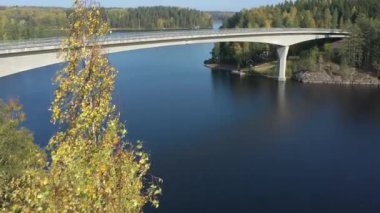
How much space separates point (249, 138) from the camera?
30.5m

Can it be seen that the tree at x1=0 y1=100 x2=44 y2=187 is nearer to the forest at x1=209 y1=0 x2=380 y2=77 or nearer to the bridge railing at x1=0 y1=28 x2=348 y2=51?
the bridge railing at x1=0 y1=28 x2=348 y2=51

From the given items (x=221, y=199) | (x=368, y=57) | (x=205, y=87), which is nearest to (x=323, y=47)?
(x=368, y=57)

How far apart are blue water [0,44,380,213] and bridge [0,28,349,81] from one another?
438 cm

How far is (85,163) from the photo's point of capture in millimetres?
4730

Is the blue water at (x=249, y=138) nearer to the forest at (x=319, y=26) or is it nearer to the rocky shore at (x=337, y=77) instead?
the rocky shore at (x=337, y=77)

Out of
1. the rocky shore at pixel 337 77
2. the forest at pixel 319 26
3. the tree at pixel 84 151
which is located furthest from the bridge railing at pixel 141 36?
the rocky shore at pixel 337 77

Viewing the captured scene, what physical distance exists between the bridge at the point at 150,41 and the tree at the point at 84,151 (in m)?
0.64

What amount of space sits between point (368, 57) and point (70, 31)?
53.4 meters

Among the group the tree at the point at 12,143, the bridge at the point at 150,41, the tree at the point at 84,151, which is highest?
the tree at the point at 84,151

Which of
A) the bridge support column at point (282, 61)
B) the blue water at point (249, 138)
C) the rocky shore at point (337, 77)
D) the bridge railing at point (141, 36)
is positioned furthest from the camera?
the bridge support column at point (282, 61)

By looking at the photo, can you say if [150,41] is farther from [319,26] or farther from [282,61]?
[319,26]

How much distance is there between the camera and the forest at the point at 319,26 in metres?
53.8

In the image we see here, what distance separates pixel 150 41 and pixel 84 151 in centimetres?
3363

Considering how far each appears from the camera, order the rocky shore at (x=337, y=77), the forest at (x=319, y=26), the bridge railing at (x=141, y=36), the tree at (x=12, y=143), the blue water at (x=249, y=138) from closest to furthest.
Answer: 1. the tree at (x=12, y=143)
2. the blue water at (x=249, y=138)
3. the bridge railing at (x=141, y=36)
4. the rocky shore at (x=337, y=77)
5. the forest at (x=319, y=26)
